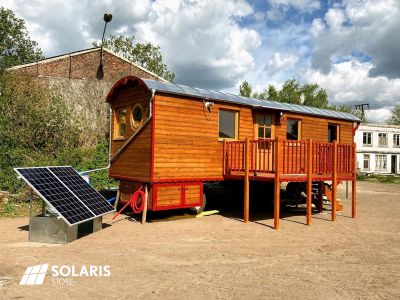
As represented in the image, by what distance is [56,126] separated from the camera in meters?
19.8

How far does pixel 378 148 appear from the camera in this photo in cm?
4788

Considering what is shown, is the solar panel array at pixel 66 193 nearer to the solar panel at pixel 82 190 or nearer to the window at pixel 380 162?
the solar panel at pixel 82 190

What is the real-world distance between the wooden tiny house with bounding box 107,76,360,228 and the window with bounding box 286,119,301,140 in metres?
0.77

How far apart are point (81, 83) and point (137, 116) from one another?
1181cm

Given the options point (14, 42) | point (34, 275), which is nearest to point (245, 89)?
point (14, 42)

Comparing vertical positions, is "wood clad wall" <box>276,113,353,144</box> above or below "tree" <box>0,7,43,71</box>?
below

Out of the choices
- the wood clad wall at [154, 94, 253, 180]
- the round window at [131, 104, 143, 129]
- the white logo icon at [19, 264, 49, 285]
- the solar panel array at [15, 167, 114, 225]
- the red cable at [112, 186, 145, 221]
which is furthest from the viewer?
the round window at [131, 104, 143, 129]

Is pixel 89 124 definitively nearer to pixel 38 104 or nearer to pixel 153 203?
pixel 38 104

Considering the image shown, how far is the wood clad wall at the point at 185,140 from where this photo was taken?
11625 millimetres

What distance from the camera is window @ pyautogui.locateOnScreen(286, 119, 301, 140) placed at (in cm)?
1533

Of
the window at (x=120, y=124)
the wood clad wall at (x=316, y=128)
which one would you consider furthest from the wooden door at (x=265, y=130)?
the window at (x=120, y=124)

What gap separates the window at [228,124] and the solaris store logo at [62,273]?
24.4 ft

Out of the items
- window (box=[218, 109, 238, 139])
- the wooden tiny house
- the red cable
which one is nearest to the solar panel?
the red cable

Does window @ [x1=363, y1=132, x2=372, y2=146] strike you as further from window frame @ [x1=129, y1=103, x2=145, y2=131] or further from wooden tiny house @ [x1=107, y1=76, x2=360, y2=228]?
window frame @ [x1=129, y1=103, x2=145, y2=131]
